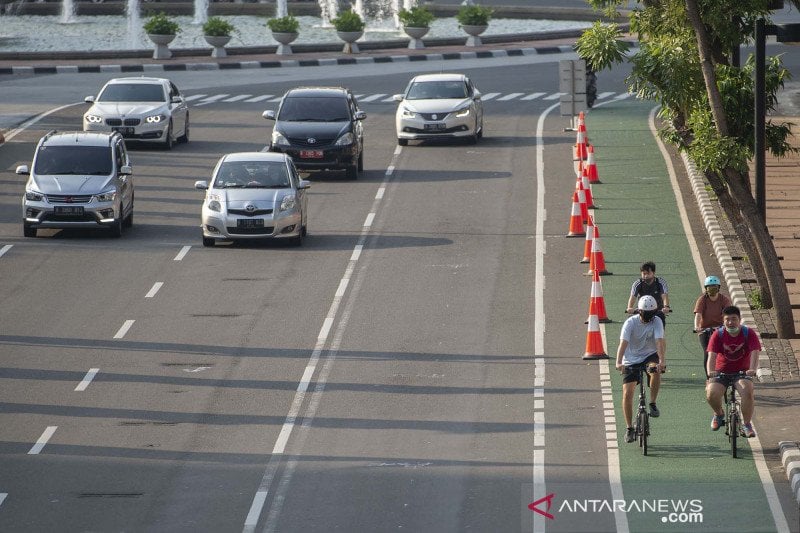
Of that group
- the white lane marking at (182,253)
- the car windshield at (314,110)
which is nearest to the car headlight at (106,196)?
the white lane marking at (182,253)

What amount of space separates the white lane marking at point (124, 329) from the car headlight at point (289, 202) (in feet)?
19.2

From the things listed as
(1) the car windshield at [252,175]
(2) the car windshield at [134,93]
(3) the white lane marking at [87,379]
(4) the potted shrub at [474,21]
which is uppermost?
(4) the potted shrub at [474,21]

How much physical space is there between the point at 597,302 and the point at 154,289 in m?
7.41

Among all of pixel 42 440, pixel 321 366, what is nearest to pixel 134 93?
pixel 321 366

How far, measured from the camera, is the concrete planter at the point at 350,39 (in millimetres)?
59562

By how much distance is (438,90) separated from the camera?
40438 mm

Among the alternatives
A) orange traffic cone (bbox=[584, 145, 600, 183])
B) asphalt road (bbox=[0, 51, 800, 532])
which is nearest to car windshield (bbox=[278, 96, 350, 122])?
asphalt road (bbox=[0, 51, 800, 532])

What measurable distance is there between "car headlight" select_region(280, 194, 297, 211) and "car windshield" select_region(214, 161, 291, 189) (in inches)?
21.7

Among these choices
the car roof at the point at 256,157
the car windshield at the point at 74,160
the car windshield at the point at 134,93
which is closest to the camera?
the car windshield at the point at 74,160

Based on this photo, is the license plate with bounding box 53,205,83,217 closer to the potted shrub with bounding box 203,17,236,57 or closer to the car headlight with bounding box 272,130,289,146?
the car headlight with bounding box 272,130,289,146

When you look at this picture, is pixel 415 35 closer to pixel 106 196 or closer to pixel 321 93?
pixel 321 93

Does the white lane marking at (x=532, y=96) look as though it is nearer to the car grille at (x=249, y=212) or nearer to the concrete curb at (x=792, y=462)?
the car grille at (x=249, y=212)

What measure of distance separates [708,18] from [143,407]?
9.64 metres

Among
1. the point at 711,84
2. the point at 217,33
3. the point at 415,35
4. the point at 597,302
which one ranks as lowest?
the point at 597,302
